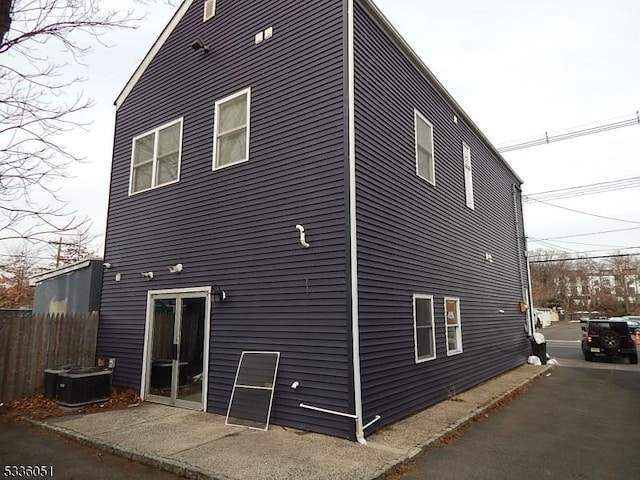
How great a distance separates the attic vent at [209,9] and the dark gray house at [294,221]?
59mm

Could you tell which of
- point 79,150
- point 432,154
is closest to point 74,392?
point 79,150

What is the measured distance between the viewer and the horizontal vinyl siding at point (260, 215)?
5809 mm

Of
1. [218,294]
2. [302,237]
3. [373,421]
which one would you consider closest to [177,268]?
[218,294]

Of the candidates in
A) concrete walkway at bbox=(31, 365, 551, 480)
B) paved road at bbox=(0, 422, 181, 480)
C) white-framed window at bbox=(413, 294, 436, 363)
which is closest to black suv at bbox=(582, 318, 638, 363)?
concrete walkway at bbox=(31, 365, 551, 480)

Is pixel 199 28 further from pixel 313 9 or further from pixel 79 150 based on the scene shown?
pixel 79 150

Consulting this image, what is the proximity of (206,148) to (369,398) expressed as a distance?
551 centimetres

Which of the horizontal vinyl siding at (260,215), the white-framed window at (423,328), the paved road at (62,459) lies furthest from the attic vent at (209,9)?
the paved road at (62,459)

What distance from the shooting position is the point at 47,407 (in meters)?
7.29

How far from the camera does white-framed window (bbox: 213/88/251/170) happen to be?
291 inches

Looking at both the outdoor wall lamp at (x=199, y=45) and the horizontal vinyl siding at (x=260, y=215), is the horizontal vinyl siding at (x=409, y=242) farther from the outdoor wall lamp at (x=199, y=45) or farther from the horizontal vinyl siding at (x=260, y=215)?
the outdoor wall lamp at (x=199, y=45)

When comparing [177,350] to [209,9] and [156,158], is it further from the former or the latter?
[209,9]

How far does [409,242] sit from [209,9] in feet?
21.4

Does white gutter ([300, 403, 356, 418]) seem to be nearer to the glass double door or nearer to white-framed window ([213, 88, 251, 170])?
the glass double door

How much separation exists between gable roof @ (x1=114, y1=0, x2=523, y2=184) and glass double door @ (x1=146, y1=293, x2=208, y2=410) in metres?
5.58
